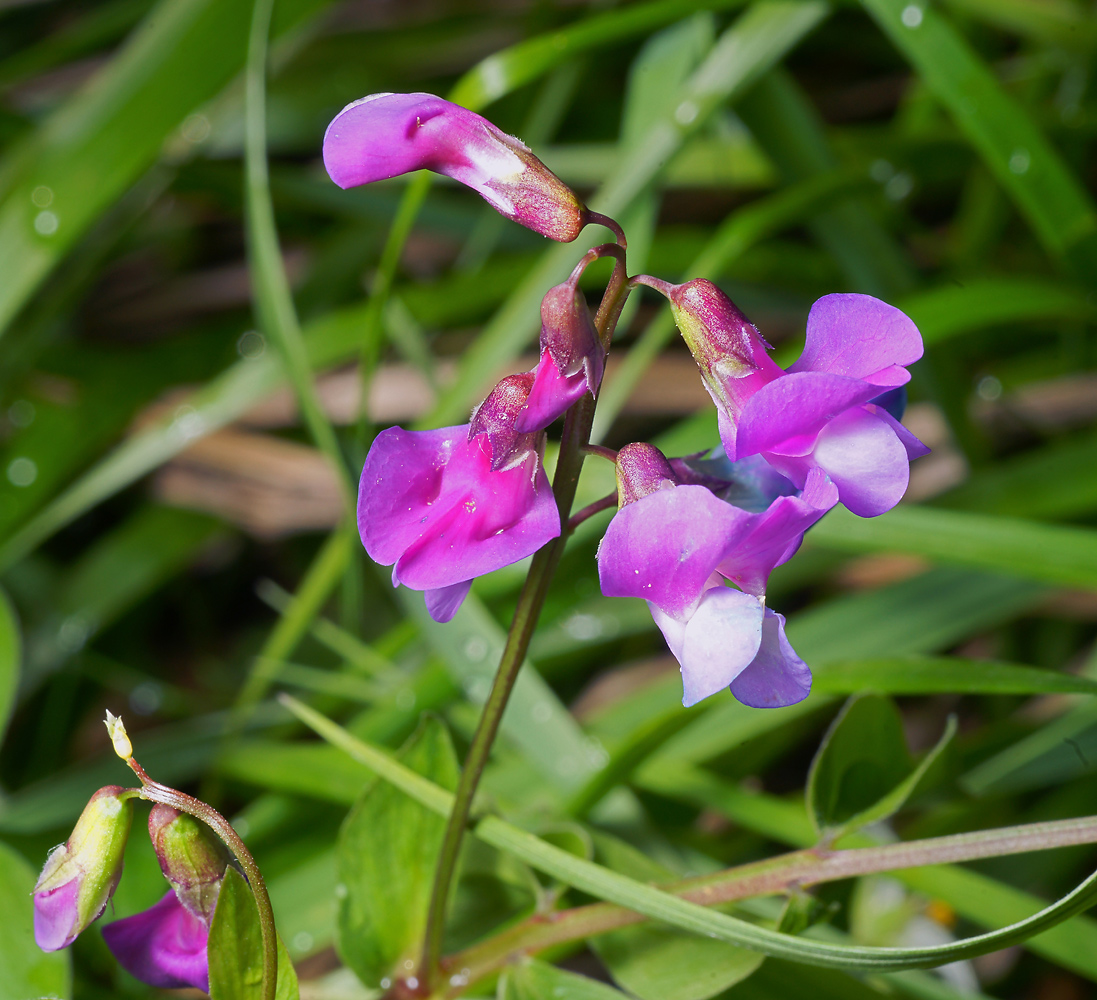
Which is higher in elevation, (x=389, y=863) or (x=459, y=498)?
(x=459, y=498)

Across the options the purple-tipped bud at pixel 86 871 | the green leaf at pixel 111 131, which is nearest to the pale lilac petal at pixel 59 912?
the purple-tipped bud at pixel 86 871

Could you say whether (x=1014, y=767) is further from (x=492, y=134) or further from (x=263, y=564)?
(x=263, y=564)

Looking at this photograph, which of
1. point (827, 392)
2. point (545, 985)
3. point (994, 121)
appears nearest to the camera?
point (827, 392)

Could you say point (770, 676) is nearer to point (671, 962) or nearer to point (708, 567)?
point (708, 567)

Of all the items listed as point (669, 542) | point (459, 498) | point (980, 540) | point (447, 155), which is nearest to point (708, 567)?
point (669, 542)

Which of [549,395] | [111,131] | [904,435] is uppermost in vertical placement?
[111,131]

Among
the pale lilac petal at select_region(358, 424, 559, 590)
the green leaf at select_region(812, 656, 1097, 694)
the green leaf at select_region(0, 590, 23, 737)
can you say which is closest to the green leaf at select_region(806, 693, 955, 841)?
the green leaf at select_region(812, 656, 1097, 694)

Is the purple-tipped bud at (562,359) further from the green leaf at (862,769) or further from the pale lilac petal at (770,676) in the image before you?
the green leaf at (862,769)
